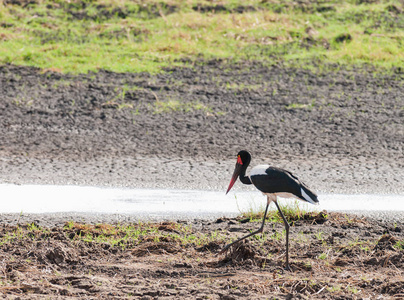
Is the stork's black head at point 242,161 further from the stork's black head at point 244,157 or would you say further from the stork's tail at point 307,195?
the stork's tail at point 307,195

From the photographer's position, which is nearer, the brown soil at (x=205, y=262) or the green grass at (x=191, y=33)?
the brown soil at (x=205, y=262)

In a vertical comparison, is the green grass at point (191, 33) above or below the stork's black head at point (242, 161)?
above

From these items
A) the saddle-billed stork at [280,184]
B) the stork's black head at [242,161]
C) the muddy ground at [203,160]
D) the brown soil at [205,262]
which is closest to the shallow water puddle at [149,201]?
the muddy ground at [203,160]

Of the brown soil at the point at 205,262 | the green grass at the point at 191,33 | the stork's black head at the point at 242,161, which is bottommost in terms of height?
the brown soil at the point at 205,262

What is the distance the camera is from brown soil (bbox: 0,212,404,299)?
4.86 meters

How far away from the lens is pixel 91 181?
828 cm

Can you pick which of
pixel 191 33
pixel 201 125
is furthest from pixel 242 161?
pixel 191 33

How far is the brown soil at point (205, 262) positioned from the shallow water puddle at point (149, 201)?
1.96 feet

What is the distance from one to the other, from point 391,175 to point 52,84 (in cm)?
683

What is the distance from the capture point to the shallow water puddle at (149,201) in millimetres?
7211

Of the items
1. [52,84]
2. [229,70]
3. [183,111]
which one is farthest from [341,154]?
[52,84]

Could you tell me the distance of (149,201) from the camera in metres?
7.55

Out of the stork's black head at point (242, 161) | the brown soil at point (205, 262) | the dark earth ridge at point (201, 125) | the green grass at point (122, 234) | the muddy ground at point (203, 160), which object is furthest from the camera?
the dark earth ridge at point (201, 125)

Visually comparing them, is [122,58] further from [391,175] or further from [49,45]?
[391,175]
